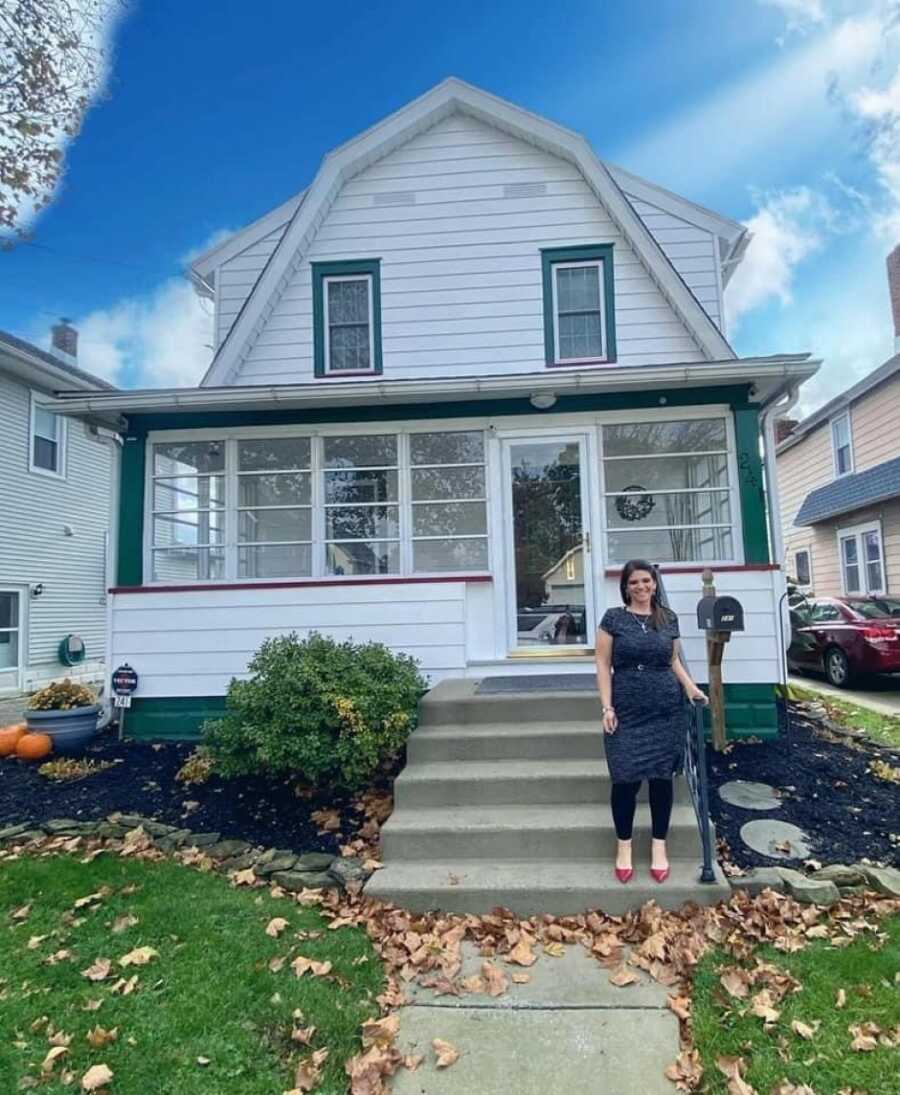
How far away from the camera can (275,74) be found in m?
10.9

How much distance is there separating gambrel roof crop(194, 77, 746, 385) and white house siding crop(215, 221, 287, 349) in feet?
2.72

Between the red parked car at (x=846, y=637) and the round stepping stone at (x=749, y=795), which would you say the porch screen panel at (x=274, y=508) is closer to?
the round stepping stone at (x=749, y=795)

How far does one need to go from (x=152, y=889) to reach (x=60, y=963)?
0.62 meters

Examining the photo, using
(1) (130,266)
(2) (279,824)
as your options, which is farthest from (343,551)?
(1) (130,266)

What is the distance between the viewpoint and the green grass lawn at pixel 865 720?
6.45 meters

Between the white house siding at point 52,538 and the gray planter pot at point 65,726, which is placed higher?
the white house siding at point 52,538

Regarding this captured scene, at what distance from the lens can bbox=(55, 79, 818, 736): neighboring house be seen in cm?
611

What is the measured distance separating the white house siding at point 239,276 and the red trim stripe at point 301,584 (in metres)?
3.74

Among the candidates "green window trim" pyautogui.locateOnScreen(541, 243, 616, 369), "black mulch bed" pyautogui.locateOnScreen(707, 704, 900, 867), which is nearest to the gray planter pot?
"black mulch bed" pyautogui.locateOnScreen(707, 704, 900, 867)

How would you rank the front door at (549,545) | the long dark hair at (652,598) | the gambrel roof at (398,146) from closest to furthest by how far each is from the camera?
the long dark hair at (652,598) → the front door at (549,545) → the gambrel roof at (398,146)

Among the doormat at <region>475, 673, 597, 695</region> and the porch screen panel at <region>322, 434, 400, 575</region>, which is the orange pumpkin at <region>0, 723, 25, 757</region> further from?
the doormat at <region>475, 673, 597, 695</region>

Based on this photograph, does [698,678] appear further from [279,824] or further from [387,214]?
[387,214]

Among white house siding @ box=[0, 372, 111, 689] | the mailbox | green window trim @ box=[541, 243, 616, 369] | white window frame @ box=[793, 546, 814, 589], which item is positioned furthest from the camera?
white window frame @ box=[793, 546, 814, 589]

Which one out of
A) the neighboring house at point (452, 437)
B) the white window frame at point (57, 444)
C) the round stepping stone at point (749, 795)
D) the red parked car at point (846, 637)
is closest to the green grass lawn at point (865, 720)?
the red parked car at point (846, 637)
